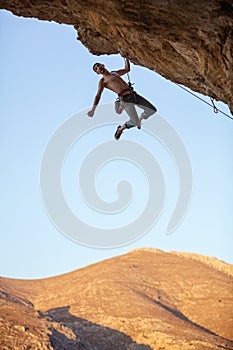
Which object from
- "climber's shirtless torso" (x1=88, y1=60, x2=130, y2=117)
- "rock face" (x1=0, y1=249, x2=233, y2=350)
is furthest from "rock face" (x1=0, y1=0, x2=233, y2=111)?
"rock face" (x1=0, y1=249, x2=233, y2=350)

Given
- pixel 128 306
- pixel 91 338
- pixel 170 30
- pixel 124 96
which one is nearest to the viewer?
pixel 170 30

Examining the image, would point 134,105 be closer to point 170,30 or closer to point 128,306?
point 170,30

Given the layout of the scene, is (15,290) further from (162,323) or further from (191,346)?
(191,346)

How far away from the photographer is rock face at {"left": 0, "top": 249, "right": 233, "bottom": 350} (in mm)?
28719

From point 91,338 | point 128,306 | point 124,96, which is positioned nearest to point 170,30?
point 124,96

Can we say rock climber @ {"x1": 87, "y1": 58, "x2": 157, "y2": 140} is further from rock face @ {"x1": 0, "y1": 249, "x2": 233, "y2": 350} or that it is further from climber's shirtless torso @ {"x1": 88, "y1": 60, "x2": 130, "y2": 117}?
rock face @ {"x1": 0, "y1": 249, "x2": 233, "y2": 350}

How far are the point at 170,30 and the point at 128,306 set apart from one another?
3357 centimetres

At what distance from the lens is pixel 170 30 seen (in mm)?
7297

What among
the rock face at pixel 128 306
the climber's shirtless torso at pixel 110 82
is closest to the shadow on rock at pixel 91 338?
the rock face at pixel 128 306

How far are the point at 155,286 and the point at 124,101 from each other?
40.7 meters

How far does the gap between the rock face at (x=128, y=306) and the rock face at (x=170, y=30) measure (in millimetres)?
19635

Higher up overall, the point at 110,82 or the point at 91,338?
the point at 110,82

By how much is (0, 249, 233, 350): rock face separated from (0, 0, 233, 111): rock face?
19.6m

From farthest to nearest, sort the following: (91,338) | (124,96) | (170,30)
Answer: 1. (91,338)
2. (124,96)
3. (170,30)
